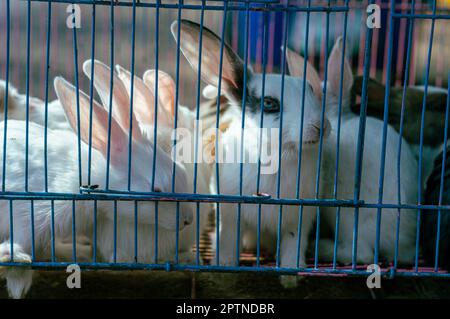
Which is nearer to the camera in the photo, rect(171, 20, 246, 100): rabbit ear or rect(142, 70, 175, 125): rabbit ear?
rect(171, 20, 246, 100): rabbit ear

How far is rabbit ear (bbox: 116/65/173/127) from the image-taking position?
2.63 metres

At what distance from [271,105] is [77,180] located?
726 millimetres

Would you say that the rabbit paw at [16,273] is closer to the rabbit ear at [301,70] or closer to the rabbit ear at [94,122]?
the rabbit ear at [94,122]

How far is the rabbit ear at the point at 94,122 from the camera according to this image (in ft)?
7.48

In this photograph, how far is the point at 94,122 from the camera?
92.3 inches

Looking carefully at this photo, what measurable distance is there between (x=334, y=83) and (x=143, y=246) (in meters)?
1.03

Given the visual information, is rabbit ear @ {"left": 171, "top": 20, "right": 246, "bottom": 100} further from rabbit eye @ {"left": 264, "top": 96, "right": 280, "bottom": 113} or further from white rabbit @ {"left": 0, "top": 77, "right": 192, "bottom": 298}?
white rabbit @ {"left": 0, "top": 77, "right": 192, "bottom": 298}

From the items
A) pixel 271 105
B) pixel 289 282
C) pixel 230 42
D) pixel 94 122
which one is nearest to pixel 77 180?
pixel 94 122

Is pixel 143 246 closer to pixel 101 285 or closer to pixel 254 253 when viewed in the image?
pixel 101 285
